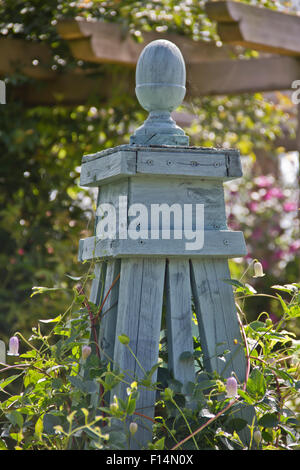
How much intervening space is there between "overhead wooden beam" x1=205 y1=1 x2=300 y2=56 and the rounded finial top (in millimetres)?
1621

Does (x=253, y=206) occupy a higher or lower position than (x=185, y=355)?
higher

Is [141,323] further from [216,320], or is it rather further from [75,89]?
[75,89]

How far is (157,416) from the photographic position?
1705 millimetres

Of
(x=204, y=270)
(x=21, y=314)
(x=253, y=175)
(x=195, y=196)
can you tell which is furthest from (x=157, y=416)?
(x=253, y=175)

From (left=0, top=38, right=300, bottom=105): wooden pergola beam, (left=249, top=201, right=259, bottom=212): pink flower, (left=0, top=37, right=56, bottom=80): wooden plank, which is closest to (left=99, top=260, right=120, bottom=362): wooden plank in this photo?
(left=0, top=38, right=300, bottom=105): wooden pergola beam

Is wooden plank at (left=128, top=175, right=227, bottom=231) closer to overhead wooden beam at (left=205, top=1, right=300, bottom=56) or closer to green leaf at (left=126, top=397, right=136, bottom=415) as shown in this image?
green leaf at (left=126, top=397, right=136, bottom=415)

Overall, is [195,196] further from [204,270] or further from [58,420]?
[58,420]

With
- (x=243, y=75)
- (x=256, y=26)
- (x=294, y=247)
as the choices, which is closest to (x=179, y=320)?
(x=256, y=26)

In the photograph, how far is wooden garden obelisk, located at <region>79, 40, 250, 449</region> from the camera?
1605mm

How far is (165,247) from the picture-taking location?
5.32 ft

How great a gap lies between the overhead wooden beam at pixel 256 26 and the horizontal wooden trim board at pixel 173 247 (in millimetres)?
1906

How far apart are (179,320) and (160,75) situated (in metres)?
0.64

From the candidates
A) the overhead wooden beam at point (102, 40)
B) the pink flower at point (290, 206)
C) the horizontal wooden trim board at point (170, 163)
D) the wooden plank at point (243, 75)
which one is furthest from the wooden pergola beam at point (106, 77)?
the pink flower at point (290, 206)
